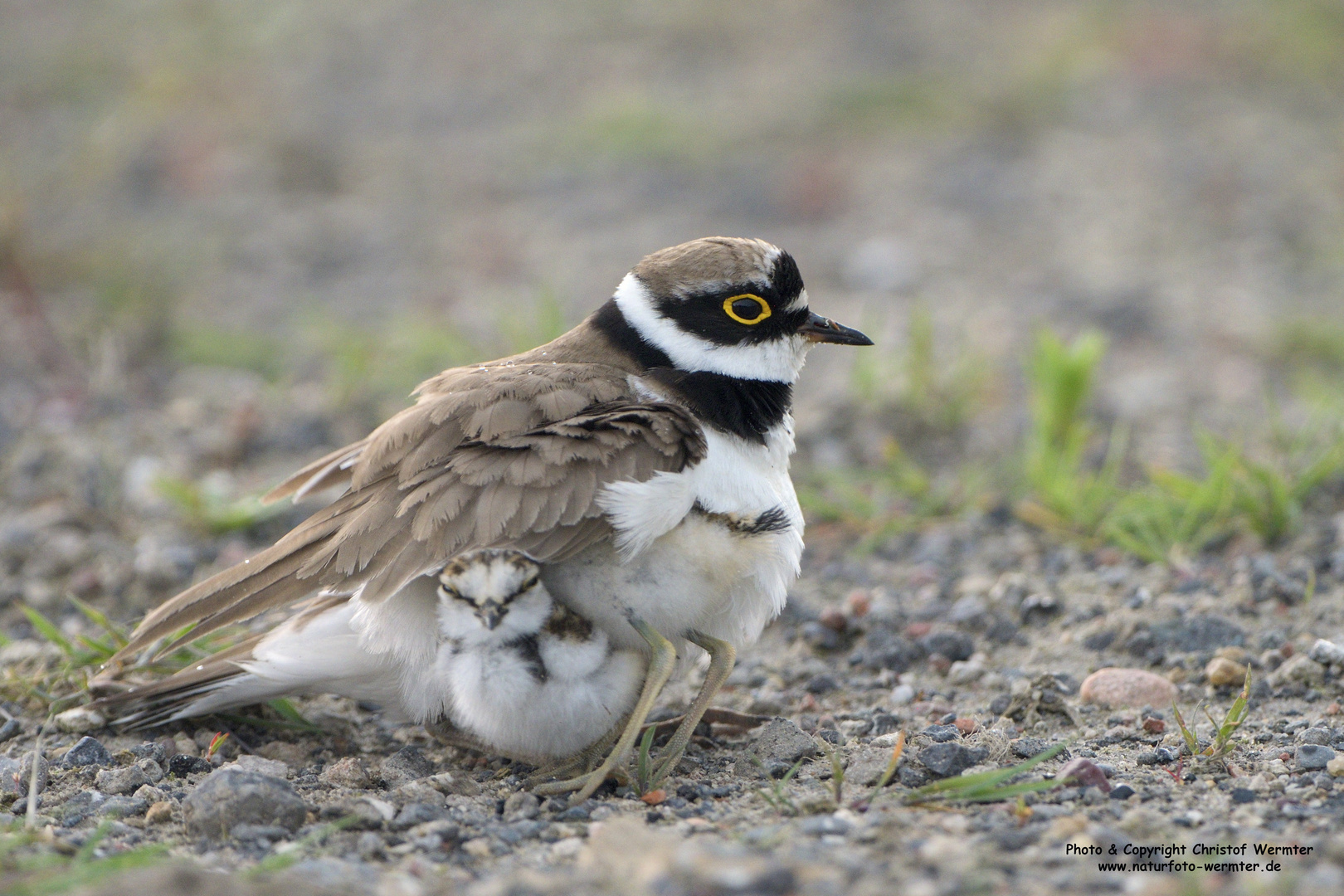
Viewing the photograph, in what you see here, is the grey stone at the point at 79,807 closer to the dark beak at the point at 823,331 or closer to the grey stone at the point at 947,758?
the grey stone at the point at 947,758

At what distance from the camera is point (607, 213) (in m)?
8.20

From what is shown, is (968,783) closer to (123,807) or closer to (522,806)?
(522,806)

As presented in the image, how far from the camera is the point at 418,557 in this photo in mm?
2971

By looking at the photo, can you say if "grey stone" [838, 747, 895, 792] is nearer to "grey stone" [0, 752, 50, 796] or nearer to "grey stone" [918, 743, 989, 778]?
"grey stone" [918, 743, 989, 778]

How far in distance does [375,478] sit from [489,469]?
367 mm

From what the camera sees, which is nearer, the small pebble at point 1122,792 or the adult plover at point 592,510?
the small pebble at point 1122,792

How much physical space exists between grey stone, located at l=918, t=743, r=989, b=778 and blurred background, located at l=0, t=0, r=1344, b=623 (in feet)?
5.71

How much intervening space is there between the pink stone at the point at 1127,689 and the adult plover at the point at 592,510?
2.88 ft

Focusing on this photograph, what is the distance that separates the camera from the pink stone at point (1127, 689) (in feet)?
11.4

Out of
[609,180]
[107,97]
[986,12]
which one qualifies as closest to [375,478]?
[609,180]

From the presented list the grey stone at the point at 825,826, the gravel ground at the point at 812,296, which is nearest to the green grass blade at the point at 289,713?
the gravel ground at the point at 812,296

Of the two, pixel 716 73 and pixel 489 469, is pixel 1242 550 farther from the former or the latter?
pixel 716 73

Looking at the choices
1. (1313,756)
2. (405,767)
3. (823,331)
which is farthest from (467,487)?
(1313,756)

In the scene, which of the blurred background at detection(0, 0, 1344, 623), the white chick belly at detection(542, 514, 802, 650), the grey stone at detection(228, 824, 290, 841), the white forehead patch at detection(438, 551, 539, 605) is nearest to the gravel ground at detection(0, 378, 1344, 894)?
the grey stone at detection(228, 824, 290, 841)
